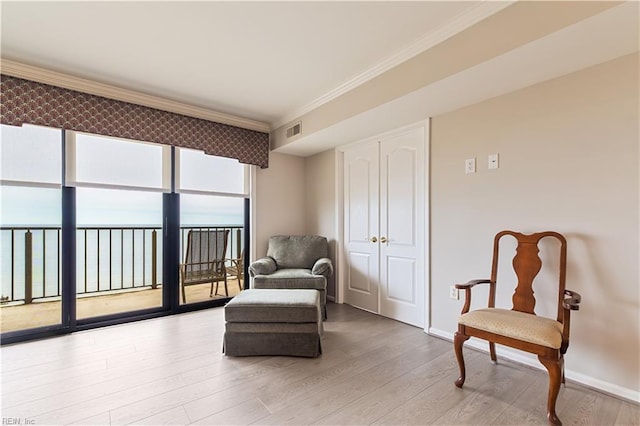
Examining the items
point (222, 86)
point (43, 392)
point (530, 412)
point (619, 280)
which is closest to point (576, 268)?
point (619, 280)

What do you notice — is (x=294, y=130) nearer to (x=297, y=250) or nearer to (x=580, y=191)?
(x=297, y=250)

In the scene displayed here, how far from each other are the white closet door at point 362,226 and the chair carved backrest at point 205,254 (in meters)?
1.68

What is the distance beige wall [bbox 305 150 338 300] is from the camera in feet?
13.5

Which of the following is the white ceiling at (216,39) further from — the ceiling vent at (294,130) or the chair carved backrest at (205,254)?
the chair carved backrest at (205,254)

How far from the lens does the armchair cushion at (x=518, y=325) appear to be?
5.38ft

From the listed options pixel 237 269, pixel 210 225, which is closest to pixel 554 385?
pixel 237 269

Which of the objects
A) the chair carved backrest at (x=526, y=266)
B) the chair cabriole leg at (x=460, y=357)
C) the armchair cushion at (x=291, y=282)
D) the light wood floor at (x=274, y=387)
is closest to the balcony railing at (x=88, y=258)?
the light wood floor at (x=274, y=387)

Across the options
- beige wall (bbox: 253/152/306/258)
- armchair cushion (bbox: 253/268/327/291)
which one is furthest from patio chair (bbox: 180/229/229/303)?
armchair cushion (bbox: 253/268/327/291)

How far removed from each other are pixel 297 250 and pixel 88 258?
2.54m

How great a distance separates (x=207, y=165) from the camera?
3.79 metres

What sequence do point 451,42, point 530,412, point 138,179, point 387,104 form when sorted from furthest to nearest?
1. point 138,179
2. point 387,104
3. point 451,42
4. point 530,412

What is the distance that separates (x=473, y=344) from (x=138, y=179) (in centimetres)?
379

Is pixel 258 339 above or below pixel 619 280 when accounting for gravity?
below

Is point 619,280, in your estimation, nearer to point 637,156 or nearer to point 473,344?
point 637,156
